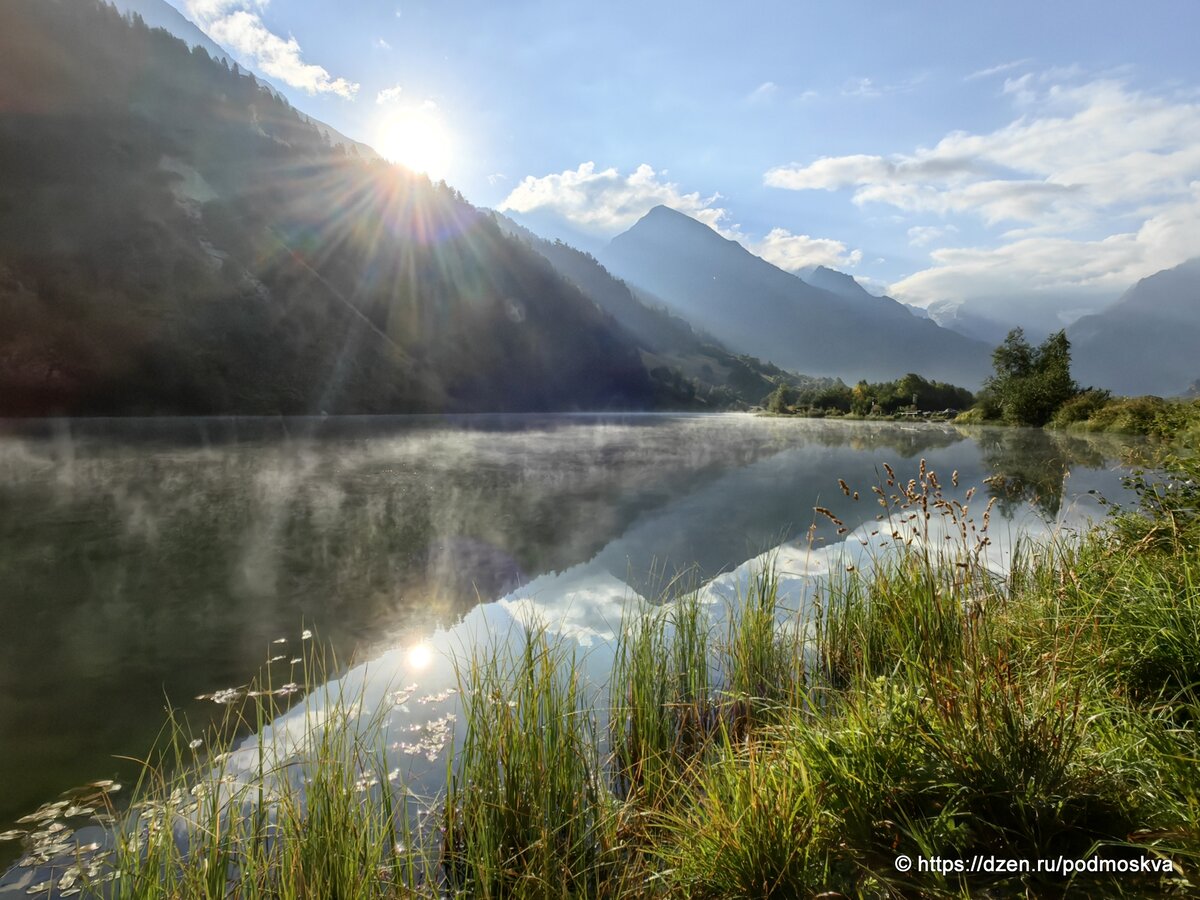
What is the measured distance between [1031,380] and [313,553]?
212ft

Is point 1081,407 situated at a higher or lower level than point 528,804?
higher

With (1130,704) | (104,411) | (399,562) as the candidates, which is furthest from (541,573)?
(104,411)

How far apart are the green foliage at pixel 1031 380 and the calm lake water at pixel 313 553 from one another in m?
33.9

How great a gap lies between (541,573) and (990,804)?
8.61 m

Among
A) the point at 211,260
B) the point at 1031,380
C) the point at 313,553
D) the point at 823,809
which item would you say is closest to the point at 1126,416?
the point at 1031,380

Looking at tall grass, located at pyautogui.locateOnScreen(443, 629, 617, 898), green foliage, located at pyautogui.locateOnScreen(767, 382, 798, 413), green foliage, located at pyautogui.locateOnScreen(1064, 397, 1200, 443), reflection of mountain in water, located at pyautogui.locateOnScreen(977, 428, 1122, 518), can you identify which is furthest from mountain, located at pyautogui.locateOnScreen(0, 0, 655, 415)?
green foliage, located at pyautogui.locateOnScreen(1064, 397, 1200, 443)

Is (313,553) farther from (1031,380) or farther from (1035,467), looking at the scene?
(1031,380)

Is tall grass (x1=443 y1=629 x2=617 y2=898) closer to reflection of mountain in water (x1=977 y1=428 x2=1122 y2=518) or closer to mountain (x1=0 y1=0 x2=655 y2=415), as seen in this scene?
reflection of mountain in water (x1=977 y1=428 x2=1122 y2=518)

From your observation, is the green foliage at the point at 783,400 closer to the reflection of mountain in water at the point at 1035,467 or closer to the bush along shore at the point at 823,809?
the reflection of mountain in water at the point at 1035,467

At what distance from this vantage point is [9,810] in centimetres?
412

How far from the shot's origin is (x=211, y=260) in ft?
257

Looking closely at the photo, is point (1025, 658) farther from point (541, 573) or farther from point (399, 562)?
point (399, 562)

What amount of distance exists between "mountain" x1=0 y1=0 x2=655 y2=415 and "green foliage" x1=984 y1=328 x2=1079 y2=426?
78.6 metres

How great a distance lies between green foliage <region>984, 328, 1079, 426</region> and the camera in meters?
54.5
